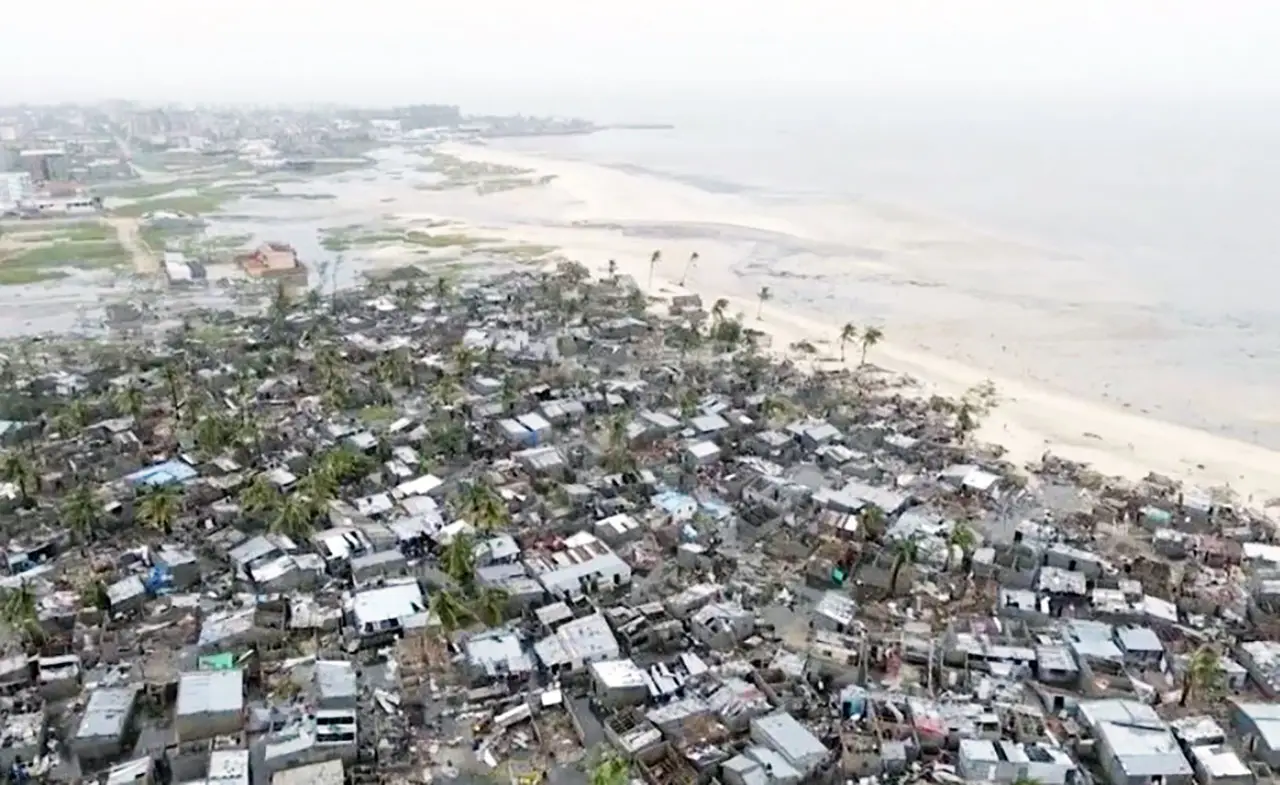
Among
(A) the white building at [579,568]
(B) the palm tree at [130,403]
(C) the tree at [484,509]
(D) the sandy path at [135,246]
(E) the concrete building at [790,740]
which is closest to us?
(E) the concrete building at [790,740]

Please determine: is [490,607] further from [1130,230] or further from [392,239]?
[1130,230]

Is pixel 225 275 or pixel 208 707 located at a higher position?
pixel 225 275

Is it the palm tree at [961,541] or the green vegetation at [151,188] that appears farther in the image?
the green vegetation at [151,188]

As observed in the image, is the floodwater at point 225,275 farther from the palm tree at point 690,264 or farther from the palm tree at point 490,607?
the palm tree at point 490,607

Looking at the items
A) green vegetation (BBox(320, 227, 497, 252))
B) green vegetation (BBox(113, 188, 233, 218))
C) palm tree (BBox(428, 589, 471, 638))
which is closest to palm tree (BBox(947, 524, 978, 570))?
palm tree (BBox(428, 589, 471, 638))

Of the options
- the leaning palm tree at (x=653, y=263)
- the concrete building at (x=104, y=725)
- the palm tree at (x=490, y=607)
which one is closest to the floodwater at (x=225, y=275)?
the leaning palm tree at (x=653, y=263)

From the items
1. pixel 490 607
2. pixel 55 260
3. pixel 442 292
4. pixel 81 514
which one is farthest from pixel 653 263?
pixel 490 607
